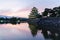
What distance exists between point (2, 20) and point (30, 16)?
21896mm

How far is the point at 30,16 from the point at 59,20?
1581 inches

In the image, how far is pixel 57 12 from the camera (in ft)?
173

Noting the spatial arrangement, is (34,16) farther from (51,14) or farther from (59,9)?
(59,9)

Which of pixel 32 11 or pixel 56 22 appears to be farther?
pixel 32 11

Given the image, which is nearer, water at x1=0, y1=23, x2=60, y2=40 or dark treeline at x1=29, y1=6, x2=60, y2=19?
water at x1=0, y1=23, x2=60, y2=40

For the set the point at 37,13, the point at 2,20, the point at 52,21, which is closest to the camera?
the point at 52,21

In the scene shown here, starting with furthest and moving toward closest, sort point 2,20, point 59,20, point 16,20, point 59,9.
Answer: point 2,20, point 16,20, point 59,9, point 59,20

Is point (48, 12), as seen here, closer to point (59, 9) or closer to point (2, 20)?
point (59, 9)

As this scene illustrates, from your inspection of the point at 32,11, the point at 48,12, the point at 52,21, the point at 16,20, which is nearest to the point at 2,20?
the point at 16,20

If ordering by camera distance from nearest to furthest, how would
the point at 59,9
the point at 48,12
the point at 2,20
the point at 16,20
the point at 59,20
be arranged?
the point at 59,20 < the point at 59,9 < the point at 48,12 < the point at 16,20 < the point at 2,20

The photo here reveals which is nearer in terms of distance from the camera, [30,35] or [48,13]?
[30,35]

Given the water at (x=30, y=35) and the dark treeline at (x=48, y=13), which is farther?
the dark treeline at (x=48, y=13)

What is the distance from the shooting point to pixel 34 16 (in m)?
76.7

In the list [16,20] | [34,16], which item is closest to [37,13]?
[34,16]
